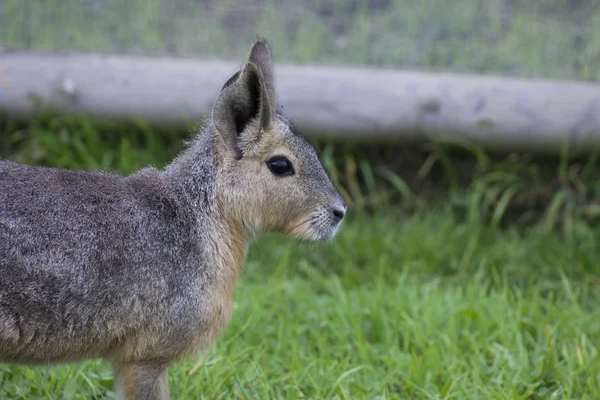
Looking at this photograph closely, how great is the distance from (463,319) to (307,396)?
1164mm

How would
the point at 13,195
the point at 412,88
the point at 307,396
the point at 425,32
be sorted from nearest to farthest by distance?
the point at 13,195 < the point at 307,396 < the point at 412,88 < the point at 425,32

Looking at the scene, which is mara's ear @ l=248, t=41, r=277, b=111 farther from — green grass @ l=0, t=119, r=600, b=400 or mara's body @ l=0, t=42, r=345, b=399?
green grass @ l=0, t=119, r=600, b=400

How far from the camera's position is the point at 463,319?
14.8 feet

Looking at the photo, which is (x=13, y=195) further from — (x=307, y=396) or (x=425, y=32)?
(x=425, y=32)

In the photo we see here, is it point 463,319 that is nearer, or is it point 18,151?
point 463,319

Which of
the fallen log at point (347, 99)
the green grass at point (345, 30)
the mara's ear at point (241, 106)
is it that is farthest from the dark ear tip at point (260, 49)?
the green grass at point (345, 30)

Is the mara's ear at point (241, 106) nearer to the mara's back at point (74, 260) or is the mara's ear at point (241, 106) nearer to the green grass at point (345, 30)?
the mara's back at point (74, 260)

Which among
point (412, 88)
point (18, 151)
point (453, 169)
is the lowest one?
point (18, 151)

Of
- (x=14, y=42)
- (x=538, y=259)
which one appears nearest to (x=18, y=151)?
(x=14, y=42)

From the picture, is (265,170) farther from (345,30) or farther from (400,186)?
(345,30)

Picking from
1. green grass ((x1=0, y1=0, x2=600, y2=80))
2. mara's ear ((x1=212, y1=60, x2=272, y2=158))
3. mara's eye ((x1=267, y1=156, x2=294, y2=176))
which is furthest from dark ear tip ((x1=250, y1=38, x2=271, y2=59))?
green grass ((x1=0, y1=0, x2=600, y2=80))

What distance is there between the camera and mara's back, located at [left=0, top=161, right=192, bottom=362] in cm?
288

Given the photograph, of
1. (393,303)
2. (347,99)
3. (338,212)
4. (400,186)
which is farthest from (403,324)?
(347,99)

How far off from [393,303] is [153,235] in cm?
183
